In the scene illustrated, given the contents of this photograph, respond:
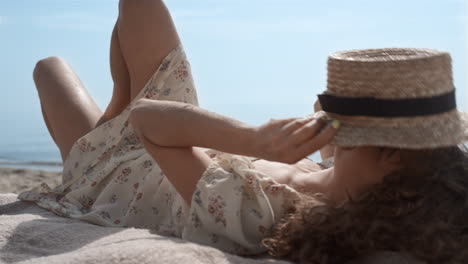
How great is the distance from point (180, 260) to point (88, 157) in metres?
1.26

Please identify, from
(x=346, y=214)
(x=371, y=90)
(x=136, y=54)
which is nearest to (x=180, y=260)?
(x=346, y=214)

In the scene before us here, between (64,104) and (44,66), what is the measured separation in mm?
280

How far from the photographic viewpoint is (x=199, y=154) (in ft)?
7.51

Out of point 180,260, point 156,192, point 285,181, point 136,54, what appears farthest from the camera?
point 136,54

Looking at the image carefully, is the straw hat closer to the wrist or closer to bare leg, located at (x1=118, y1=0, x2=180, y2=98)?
the wrist

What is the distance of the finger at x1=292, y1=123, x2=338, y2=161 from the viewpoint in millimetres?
1924

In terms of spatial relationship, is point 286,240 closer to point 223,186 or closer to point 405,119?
point 223,186

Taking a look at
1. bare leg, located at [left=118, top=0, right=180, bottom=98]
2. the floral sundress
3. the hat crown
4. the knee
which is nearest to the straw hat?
the hat crown

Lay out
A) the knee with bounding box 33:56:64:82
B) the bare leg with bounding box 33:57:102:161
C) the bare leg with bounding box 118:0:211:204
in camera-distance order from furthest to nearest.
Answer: the knee with bounding box 33:56:64:82 → the bare leg with bounding box 33:57:102:161 → the bare leg with bounding box 118:0:211:204

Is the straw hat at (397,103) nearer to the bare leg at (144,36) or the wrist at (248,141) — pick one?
the wrist at (248,141)

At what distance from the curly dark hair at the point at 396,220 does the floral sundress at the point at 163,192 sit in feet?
0.42

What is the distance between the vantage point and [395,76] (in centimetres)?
193

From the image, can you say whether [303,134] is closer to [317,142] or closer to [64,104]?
[317,142]

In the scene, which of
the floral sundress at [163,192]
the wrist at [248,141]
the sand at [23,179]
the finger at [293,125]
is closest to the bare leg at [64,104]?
the floral sundress at [163,192]
